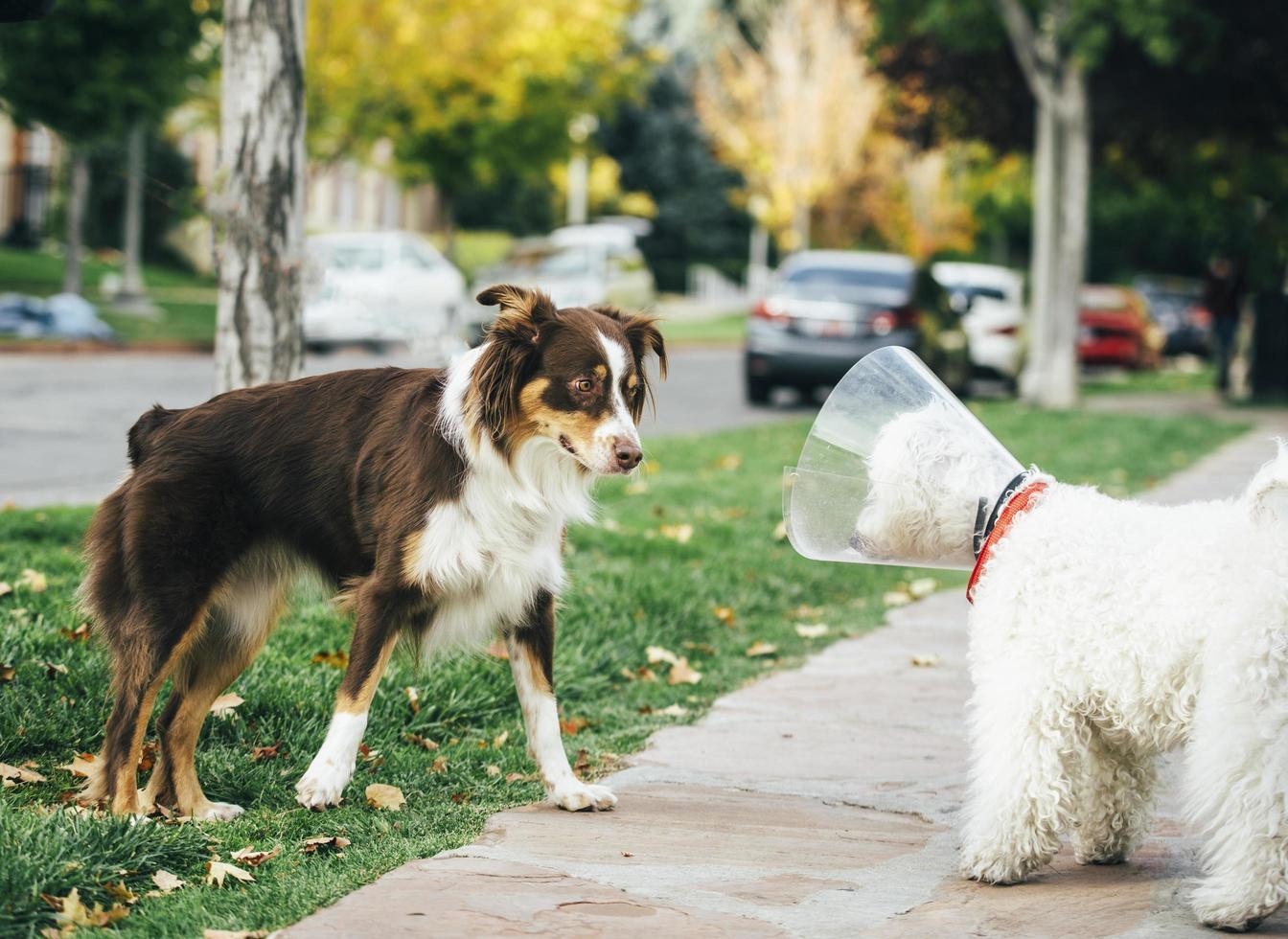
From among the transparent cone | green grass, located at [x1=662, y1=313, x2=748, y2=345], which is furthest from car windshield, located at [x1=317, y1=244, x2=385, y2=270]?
the transparent cone

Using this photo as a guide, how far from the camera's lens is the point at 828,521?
4145 millimetres

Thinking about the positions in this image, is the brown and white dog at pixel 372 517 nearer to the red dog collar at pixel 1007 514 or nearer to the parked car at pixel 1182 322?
the red dog collar at pixel 1007 514

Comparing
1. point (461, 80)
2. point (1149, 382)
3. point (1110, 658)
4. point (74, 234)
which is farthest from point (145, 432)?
point (461, 80)

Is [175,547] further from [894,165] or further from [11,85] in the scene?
[894,165]

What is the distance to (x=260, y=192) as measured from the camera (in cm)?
616

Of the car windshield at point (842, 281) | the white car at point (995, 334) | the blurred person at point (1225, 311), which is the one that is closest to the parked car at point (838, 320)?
the car windshield at point (842, 281)

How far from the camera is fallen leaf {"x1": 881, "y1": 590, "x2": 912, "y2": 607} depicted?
7.95m

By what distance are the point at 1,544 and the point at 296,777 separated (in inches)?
120

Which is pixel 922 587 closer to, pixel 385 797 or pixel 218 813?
pixel 385 797

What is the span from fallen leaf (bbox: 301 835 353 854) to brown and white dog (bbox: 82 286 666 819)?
28cm

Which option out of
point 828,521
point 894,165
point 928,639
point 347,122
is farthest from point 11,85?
point 894,165

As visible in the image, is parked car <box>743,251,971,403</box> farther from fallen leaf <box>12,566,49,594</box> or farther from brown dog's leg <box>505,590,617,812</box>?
brown dog's leg <box>505,590,617,812</box>

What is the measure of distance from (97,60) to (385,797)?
71.0ft

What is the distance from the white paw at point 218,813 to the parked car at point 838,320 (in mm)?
13379
